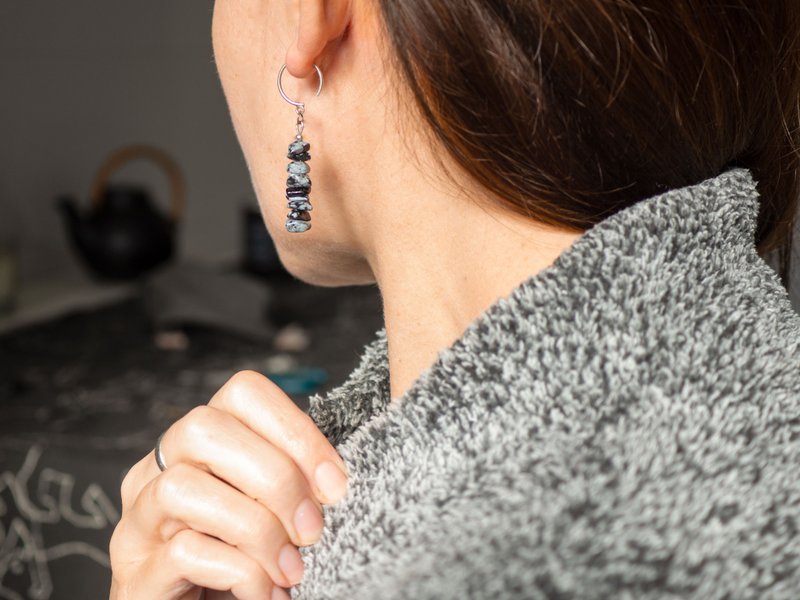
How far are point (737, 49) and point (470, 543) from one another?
28 cm

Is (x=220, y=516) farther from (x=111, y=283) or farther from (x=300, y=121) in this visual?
(x=111, y=283)

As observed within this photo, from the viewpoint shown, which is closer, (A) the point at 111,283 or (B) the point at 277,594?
(B) the point at 277,594

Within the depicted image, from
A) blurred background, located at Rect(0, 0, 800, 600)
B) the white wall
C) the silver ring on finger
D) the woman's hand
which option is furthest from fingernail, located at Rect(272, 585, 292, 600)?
the white wall

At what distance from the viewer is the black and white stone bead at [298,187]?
544 millimetres

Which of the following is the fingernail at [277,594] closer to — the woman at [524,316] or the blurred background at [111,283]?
the woman at [524,316]

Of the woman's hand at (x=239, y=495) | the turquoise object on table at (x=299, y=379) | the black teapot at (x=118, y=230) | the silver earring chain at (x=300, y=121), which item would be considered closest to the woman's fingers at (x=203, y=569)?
the woman's hand at (x=239, y=495)

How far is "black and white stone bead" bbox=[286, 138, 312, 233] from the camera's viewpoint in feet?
1.78

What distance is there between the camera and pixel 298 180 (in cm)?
54

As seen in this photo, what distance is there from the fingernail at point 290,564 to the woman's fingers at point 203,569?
0.04 feet

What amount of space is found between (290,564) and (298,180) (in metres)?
0.21

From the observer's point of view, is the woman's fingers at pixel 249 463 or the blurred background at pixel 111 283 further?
the blurred background at pixel 111 283

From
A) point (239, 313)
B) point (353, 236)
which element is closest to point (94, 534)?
point (239, 313)

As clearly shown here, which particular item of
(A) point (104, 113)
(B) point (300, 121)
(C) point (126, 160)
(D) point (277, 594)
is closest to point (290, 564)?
(D) point (277, 594)

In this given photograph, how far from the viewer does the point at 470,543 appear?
1.31ft
